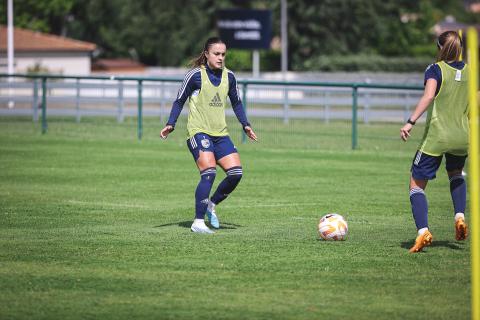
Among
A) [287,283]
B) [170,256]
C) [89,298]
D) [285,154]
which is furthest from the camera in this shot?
[285,154]

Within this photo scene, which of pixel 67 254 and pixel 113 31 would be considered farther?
pixel 113 31

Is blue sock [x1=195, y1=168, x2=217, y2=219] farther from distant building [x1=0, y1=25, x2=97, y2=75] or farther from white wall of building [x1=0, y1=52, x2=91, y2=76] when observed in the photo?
white wall of building [x1=0, y1=52, x2=91, y2=76]

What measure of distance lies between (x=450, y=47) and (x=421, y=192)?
144cm

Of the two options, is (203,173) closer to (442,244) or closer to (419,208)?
(419,208)

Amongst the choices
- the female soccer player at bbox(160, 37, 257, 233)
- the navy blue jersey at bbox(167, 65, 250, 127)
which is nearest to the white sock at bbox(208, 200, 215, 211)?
the female soccer player at bbox(160, 37, 257, 233)

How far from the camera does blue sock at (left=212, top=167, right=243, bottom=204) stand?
11562 mm

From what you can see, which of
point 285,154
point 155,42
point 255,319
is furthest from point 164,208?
point 155,42

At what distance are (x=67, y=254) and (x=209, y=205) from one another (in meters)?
2.49

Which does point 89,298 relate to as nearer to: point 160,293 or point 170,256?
point 160,293

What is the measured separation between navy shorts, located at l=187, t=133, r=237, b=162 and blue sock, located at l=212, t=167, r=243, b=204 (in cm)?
21

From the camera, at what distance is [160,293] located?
805 centimetres

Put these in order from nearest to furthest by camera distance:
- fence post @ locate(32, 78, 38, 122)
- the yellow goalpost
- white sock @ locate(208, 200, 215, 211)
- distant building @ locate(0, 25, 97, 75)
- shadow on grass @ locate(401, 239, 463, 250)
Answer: the yellow goalpost, shadow on grass @ locate(401, 239, 463, 250), white sock @ locate(208, 200, 215, 211), fence post @ locate(32, 78, 38, 122), distant building @ locate(0, 25, 97, 75)

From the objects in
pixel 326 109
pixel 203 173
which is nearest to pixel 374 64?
pixel 326 109

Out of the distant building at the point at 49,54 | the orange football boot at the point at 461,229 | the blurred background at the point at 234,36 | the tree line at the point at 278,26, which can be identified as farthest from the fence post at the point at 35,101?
the tree line at the point at 278,26
